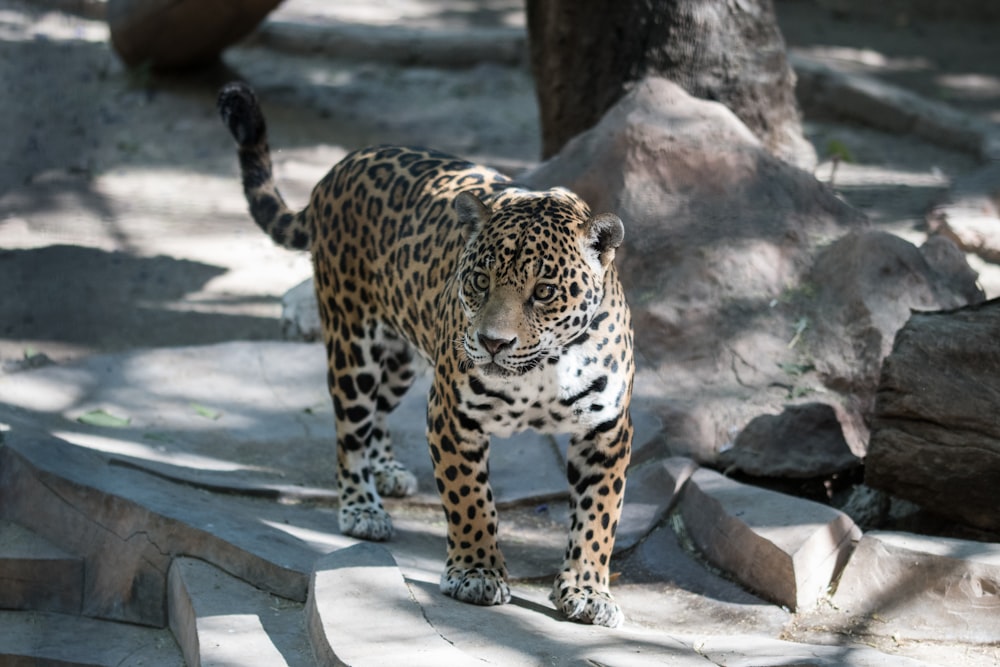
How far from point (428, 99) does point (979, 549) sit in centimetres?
1138

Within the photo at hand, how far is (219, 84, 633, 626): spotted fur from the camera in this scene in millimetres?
4836

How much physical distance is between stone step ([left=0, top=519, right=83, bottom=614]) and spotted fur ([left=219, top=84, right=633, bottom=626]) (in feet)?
4.23

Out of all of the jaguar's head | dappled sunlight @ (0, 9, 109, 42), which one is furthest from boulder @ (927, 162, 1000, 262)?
dappled sunlight @ (0, 9, 109, 42)

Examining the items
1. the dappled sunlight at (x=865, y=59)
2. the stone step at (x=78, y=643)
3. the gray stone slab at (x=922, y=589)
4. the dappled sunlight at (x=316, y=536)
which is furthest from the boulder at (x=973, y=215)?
the stone step at (x=78, y=643)

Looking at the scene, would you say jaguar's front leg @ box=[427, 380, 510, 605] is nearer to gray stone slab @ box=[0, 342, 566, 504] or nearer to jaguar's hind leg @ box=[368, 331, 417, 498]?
jaguar's hind leg @ box=[368, 331, 417, 498]

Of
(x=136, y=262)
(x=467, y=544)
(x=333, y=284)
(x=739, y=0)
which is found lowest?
(x=136, y=262)

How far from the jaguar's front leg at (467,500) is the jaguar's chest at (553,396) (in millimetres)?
119

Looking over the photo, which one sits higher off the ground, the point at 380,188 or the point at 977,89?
the point at 380,188

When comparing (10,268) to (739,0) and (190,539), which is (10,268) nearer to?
(190,539)

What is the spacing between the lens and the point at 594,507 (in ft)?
17.4

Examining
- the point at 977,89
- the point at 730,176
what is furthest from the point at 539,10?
the point at 977,89

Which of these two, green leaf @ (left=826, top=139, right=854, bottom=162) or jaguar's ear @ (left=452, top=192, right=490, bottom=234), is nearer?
jaguar's ear @ (left=452, top=192, right=490, bottom=234)

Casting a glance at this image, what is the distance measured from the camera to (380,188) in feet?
20.7

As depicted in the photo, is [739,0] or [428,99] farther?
[428,99]
